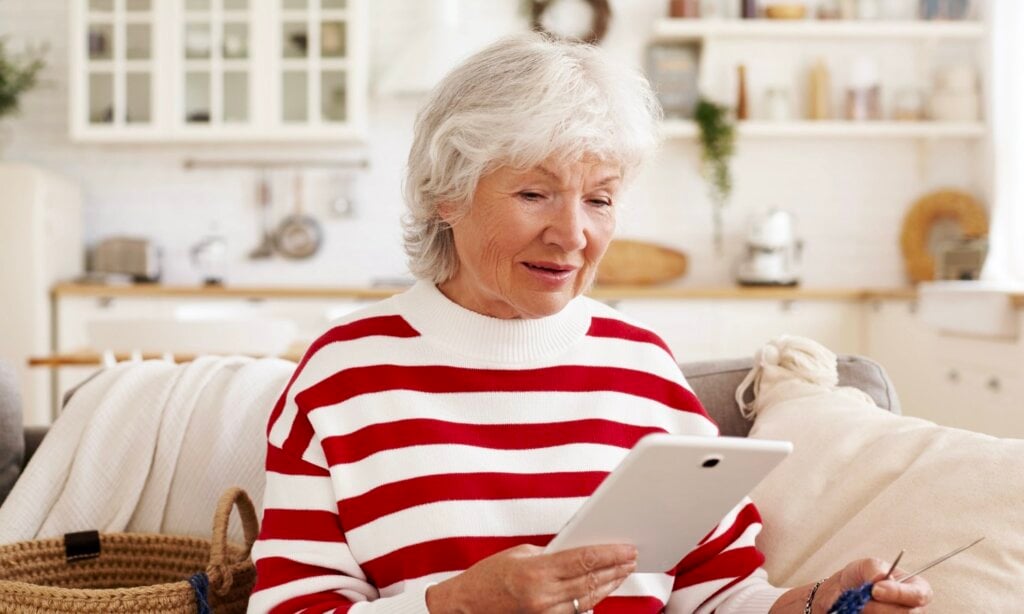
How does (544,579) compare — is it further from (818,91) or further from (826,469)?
(818,91)

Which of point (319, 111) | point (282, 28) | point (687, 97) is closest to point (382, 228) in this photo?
point (319, 111)

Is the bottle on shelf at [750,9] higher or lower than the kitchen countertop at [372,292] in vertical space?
higher

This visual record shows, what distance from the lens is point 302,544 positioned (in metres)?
1.19

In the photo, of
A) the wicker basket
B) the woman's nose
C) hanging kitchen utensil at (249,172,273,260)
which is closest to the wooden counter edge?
hanging kitchen utensil at (249,172,273,260)

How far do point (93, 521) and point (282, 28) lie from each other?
3.79m

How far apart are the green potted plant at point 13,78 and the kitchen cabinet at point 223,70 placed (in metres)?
0.26

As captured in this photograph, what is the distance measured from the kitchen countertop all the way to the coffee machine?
0.58ft

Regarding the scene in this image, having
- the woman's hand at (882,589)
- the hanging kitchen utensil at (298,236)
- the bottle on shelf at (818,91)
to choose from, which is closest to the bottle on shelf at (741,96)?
the bottle on shelf at (818,91)

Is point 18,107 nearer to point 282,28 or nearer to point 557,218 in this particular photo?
point 282,28

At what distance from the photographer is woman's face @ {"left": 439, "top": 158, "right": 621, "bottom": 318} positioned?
1.23 metres

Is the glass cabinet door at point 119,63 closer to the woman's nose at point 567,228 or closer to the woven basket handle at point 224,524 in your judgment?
the woven basket handle at point 224,524

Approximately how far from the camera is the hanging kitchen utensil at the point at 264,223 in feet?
17.4

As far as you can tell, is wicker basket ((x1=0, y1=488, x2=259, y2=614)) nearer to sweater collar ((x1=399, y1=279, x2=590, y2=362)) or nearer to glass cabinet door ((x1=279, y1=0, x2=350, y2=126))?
sweater collar ((x1=399, y1=279, x2=590, y2=362))

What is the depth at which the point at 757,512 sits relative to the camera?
138 centimetres
